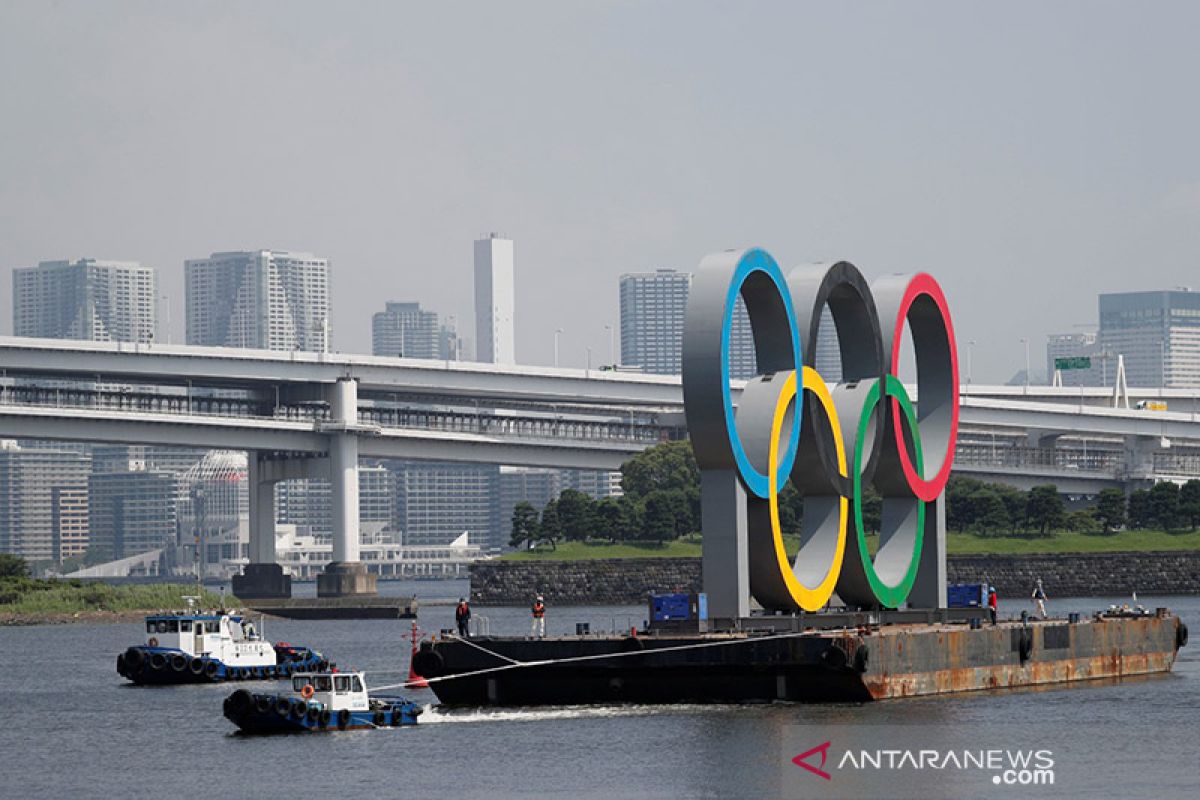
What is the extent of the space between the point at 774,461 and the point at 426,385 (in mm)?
103766

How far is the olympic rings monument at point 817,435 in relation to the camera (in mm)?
60312

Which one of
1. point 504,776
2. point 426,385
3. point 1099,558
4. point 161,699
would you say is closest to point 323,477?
point 426,385

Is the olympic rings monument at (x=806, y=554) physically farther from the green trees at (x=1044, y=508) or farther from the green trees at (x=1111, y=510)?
the green trees at (x=1111, y=510)

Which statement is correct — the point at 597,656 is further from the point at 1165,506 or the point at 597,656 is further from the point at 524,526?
the point at 1165,506

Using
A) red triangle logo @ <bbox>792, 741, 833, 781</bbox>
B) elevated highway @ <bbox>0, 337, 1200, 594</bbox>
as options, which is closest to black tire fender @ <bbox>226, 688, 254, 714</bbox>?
red triangle logo @ <bbox>792, 741, 833, 781</bbox>

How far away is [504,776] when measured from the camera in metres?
49.6

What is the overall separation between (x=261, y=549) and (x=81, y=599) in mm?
24200

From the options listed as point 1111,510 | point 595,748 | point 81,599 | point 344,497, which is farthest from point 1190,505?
point 595,748

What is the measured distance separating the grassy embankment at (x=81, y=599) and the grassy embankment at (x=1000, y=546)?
900 inches

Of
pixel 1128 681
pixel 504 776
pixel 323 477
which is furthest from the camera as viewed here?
pixel 323 477

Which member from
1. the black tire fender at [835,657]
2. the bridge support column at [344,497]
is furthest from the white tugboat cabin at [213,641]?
the bridge support column at [344,497]

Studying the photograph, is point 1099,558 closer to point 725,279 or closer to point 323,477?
point 323,477

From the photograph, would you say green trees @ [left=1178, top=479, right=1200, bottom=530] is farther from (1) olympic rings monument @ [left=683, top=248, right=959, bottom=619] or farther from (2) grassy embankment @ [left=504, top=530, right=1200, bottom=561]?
(1) olympic rings monument @ [left=683, top=248, right=959, bottom=619]

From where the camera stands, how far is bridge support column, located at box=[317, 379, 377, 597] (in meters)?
156
